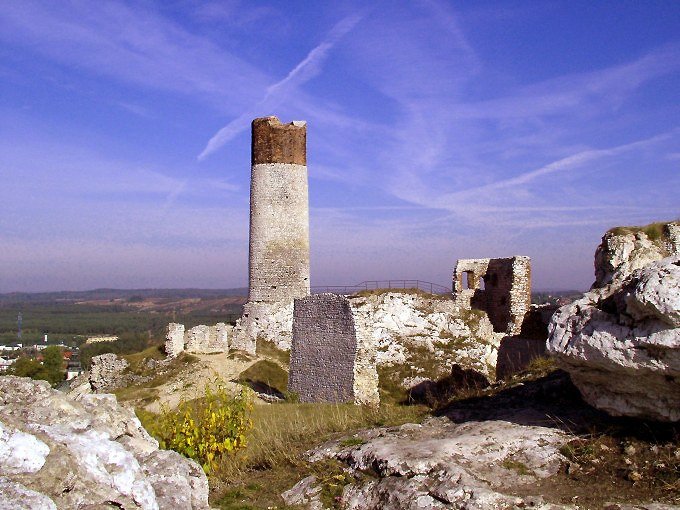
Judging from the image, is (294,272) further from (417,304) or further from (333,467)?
(333,467)

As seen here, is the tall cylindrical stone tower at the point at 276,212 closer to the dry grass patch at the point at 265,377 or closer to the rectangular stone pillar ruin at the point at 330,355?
the dry grass patch at the point at 265,377

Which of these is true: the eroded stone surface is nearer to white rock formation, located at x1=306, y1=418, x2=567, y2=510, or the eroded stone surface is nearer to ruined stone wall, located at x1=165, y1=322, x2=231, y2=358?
ruined stone wall, located at x1=165, y1=322, x2=231, y2=358

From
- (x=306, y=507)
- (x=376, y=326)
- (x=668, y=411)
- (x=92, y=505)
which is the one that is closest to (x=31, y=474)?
(x=92, y=505)

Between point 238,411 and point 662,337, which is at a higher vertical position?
point 662,337

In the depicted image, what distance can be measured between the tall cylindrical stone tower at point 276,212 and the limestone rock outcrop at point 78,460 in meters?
23.9

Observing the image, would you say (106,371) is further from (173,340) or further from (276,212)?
(276,212)

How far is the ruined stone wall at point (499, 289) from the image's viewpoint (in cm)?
2367

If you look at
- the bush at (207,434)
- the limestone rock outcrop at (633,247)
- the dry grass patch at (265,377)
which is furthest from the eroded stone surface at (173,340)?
the limestone rock outcrop at (633,247)

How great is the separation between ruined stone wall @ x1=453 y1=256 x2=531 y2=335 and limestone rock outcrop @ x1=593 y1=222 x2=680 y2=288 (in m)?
14.0

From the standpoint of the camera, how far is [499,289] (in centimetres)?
2459

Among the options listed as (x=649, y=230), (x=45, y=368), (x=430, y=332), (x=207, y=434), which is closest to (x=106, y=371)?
(x=430, y=332)

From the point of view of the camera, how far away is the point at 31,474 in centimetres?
339

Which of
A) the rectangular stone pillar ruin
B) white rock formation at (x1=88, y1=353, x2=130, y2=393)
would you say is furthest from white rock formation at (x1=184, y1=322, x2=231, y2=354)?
the rectangular stone pillar ruin

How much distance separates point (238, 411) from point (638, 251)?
19.5ft
